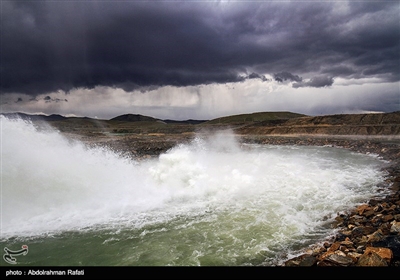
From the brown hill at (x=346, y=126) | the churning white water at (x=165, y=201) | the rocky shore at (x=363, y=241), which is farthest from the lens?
the brown hill at (x=346, y=126)

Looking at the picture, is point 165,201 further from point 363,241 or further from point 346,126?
point 346,126

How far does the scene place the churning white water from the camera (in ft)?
29.5

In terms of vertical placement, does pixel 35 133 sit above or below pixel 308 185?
above

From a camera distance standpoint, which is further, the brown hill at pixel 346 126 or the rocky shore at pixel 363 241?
the brown hill at pixel 346 126

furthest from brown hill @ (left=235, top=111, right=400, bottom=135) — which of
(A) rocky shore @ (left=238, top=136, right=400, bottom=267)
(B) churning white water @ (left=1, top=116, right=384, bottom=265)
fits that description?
(A) rocky shore @ (left=238, top=136, right=400, bottom=267)

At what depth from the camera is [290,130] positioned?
3260 inches

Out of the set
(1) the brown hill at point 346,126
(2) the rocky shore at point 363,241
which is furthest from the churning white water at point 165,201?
(1) the brown hill at point 346,126

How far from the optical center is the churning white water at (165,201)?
29.5 ft

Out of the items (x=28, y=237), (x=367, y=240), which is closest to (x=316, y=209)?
(x=367, y=240)

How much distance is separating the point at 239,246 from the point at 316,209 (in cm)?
596

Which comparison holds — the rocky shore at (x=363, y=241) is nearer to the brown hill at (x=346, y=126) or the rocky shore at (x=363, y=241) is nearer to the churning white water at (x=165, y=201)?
the churning white water at (x=165, y=201)

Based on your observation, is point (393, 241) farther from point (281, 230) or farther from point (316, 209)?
point (316, 209)

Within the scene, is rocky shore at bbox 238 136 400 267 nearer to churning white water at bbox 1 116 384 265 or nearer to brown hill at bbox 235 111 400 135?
churning white water at bbox 1 116 384 265
